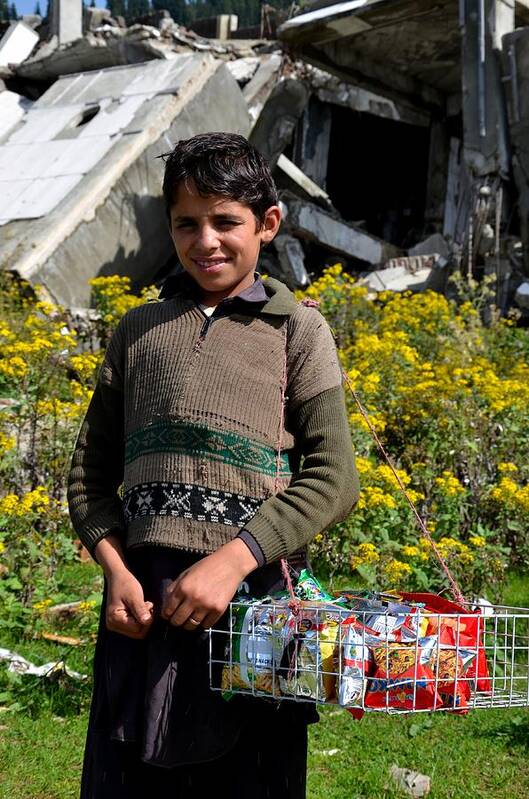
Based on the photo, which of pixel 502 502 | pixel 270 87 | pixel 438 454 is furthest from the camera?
pixel 270 87

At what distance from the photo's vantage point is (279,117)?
1134 cm

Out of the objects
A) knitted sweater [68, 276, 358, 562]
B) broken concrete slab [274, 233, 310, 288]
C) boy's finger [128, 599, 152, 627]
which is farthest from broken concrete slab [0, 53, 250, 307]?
boy's finger [128, 599, 152, 627]

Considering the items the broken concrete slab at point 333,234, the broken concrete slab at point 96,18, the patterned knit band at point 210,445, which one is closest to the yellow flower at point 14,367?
the patterned knit band at point 210,445

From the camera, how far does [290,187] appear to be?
1160cm

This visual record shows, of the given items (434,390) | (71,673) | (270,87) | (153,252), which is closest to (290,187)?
(270,87)

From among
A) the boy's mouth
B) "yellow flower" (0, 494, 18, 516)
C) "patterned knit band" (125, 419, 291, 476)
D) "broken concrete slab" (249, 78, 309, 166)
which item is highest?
"broken concrete slab" (249, 78, 309, 166)

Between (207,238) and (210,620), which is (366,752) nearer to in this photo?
(210,620)

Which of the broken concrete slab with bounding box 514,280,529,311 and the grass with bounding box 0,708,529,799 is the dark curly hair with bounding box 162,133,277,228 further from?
the broken concrete slab with bounding box 514,280,529,311

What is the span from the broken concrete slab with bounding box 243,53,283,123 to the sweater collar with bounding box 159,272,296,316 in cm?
972

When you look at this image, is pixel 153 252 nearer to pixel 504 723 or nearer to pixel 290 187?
pixel 290 187

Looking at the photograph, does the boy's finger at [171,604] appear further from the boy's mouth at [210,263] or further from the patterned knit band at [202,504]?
the boy's mouth at [210,263]

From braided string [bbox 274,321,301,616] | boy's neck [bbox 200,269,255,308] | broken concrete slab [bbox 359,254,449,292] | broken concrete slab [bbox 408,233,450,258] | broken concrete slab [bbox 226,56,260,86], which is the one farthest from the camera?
broken concrete slab [bbox 226,56,260,86]

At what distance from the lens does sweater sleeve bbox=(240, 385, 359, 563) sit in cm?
158

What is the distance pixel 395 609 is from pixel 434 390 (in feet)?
12.5
